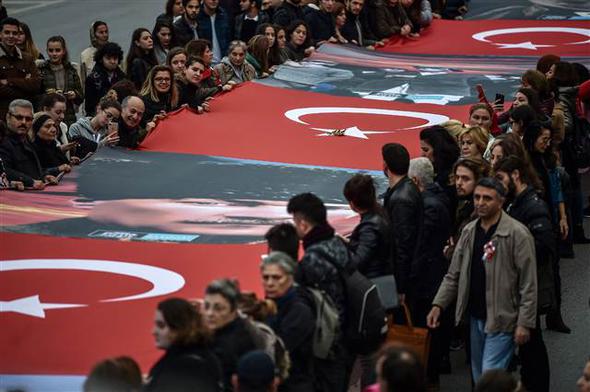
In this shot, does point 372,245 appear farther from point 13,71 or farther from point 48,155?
point 13,71

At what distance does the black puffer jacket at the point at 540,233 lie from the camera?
10359mm

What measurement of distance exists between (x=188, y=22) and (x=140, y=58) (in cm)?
220

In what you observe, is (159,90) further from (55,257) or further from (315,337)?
(315,337)

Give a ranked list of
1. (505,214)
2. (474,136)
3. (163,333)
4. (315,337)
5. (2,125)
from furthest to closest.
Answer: (2,125), (474,136), (505,214), (315,337), (163,333)

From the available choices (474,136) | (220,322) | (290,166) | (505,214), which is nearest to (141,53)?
(290,166)

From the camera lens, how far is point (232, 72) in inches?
640

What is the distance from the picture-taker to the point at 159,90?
46.5 feet

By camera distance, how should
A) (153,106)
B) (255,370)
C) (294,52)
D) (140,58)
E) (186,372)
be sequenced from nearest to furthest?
(186,372) → (255,370) → (153,106) → (140,58) → (294,52)

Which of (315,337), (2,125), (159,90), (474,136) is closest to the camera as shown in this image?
(315,337)

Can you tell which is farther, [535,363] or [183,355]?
[535,363]

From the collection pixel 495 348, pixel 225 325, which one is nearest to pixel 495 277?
pixel 495 348

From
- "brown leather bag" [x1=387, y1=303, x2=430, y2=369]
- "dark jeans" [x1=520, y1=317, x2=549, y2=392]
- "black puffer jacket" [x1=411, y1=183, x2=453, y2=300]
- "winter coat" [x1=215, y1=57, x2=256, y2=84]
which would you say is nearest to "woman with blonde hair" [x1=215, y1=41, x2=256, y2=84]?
"winter coat" [x1=215, y1=57, x2=256, y2=84]

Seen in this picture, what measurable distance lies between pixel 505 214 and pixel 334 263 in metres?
1.48

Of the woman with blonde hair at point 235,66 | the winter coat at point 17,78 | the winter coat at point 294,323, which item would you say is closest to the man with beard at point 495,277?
the winter coat at point 294,323
